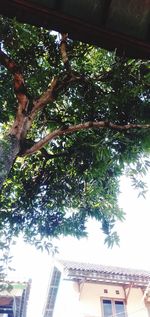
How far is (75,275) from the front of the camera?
642 inches

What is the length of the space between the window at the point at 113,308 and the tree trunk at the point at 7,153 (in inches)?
530

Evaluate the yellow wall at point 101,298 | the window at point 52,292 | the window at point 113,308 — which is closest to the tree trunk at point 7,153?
the yellow wall at point 101,298

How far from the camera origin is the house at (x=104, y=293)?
640 inches

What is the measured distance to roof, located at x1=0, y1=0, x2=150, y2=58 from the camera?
2.03 m

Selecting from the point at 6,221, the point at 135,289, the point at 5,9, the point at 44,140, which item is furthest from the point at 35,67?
the point at 135,289

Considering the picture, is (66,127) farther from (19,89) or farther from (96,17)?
(96,17)

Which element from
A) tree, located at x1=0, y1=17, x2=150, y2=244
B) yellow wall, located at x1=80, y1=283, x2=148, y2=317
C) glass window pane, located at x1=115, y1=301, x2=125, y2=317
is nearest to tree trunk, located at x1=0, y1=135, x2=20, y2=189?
tree, located at x1=0, y1=17, x2=150, y2=244

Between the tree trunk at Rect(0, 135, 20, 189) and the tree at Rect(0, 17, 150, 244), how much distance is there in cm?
2

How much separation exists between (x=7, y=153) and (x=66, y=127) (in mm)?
1625

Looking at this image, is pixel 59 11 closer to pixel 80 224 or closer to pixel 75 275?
pixel 80 224

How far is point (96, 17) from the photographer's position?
2.10m

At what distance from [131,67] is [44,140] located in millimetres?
2264

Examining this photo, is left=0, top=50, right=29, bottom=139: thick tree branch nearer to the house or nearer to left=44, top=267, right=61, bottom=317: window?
the house

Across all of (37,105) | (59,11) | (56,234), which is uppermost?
(37,105)
